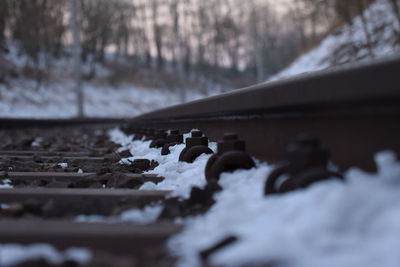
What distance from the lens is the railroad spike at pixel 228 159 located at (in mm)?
1938

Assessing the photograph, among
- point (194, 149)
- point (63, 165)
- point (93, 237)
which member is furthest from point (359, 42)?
point (93, 237)

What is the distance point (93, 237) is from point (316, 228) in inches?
24.8

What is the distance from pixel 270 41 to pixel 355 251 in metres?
72.5

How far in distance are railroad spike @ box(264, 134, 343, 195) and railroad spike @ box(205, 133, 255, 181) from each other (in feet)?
1.37

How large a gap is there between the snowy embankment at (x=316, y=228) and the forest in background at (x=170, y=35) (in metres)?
11.8

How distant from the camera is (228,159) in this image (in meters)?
1.94

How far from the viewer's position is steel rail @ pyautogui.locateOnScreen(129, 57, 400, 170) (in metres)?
1.35

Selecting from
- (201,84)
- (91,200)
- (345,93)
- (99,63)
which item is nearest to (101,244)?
(91,200)

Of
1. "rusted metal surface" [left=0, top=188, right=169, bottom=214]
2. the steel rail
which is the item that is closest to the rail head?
the steel rail

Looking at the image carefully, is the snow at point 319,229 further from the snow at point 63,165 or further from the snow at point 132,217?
the snow at point 63,165

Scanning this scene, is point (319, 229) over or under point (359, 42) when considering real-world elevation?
under

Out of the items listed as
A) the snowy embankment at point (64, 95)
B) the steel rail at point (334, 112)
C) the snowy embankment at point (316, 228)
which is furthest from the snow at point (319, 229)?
the snowy embankment at point (64, 95)

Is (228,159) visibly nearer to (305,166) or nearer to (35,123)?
(305,166)

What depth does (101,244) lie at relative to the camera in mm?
1284
